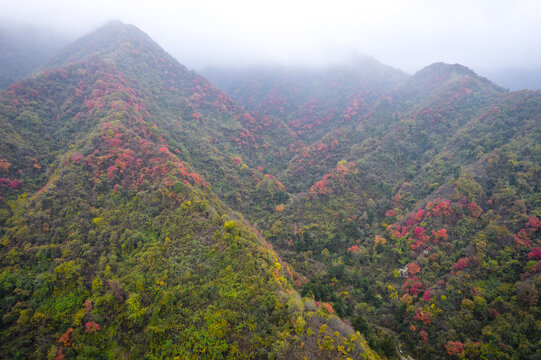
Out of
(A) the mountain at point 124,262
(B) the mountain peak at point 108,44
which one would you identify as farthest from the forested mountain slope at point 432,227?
(B) the mountain peak at point 108,44

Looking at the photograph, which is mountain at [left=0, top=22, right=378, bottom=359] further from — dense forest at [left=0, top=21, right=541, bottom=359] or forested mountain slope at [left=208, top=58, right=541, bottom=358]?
forested mountain slope at [left=208, top=58, right=541, bottom=358]

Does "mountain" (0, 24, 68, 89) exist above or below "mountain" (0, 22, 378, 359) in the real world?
above

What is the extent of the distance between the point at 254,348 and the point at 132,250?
823 inches

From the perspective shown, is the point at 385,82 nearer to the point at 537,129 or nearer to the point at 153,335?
the point at 537,129

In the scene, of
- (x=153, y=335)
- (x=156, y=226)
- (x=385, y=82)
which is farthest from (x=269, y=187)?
(x=385, y=82)

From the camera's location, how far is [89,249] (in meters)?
31.3

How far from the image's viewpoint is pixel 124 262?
3066cm

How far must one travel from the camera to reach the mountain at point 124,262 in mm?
22891

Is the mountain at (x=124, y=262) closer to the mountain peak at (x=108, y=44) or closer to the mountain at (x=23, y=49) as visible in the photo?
the mountain peak at (x=108, y=44)

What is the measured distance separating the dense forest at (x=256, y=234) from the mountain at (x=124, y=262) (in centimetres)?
20

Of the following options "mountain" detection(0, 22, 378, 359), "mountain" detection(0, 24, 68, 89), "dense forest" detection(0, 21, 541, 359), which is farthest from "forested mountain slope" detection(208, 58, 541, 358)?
"mountain" detection(0, 24, 68, 89)

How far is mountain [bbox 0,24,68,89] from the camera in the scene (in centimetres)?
9562

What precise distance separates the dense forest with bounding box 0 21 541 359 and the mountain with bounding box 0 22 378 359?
0.20 m

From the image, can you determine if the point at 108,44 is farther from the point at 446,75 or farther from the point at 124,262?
the point at 446,75
